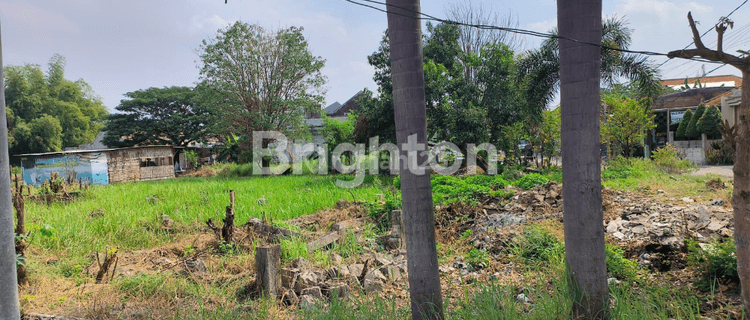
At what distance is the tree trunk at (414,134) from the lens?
2.93 m

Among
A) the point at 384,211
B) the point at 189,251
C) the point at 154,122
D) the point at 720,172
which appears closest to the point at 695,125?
the point at 720,172

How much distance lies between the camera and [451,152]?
17.7 meters

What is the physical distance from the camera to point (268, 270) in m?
4.53

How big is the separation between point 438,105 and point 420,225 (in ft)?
46.3

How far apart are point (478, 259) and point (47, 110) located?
41070 mm

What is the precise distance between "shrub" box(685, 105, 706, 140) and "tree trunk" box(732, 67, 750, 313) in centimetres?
2438

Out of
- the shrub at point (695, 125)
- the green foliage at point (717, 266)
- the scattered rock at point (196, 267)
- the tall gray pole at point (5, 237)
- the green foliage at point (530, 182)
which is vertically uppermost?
the shrub at point (695, 125)

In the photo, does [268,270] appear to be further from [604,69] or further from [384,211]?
[604,69]

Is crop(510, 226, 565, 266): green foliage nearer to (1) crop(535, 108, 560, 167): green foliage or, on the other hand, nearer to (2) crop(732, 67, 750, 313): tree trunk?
(2) crop(732, 67, 750, 313): tree trunk

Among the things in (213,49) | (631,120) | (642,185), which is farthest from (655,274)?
(213,49)

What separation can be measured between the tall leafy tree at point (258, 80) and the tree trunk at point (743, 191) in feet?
73.6

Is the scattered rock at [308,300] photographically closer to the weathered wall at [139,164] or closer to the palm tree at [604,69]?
the palm tree at [604,69]

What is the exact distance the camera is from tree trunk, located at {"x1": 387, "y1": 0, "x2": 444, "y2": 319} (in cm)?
293

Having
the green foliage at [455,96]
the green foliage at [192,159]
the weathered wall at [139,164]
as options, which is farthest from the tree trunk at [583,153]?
the green foliage at [192,159]
